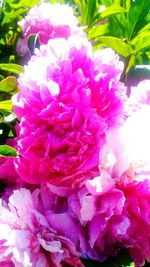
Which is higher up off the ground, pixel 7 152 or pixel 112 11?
pixel 112 11


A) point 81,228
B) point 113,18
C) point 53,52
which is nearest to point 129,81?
point 113,18

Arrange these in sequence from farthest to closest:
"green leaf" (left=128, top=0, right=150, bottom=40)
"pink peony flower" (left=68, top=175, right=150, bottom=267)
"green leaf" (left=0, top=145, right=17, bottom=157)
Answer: "green leaf" (left=128, top=0, right=150, bottom=40) → "green leaf" (left=0, top=145, right=17, bottom=157) → "pink peony flower" (left=68, top=175, right=150, bottom=267)

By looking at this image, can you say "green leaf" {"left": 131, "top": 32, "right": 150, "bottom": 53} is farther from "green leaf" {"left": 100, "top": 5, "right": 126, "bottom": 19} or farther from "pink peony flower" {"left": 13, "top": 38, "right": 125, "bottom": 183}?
"pink peony flower" {"left": 13, "top": 38, "right": 125, "bottom": 183}

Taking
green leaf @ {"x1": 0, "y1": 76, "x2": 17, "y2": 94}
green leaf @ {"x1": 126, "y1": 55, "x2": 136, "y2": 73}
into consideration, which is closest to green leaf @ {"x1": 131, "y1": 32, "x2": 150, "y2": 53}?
green leaf @ {"x1": 126, "y1": 55, "x2": 136, "y2": 73}

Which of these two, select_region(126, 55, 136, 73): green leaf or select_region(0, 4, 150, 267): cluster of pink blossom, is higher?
select_region(126, 55, 136, 73): green leaf

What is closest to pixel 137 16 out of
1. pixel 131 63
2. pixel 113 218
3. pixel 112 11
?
pixel 112 11

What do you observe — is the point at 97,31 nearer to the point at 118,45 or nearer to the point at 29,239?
the point at 118,45

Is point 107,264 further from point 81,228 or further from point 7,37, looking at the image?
point 7,37
